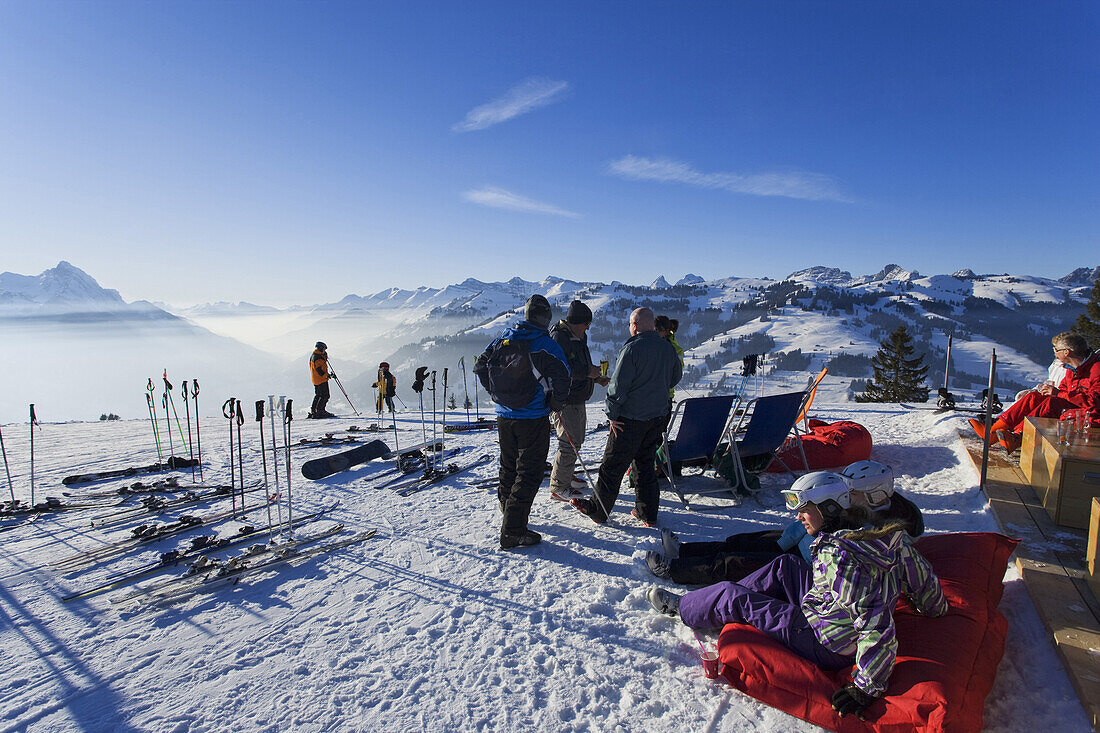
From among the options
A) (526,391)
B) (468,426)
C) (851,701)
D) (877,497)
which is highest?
(526,391)

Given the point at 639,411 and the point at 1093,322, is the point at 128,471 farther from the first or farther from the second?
the point at 1093,322

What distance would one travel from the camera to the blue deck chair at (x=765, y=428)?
568cm

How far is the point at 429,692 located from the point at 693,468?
4779 mm

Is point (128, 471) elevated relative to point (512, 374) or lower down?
lower down

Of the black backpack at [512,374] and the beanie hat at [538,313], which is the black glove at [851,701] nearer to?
the black backpack at [512,374]

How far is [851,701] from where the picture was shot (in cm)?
237

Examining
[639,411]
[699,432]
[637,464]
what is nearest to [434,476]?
[637,464]

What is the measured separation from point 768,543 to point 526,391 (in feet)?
7.22

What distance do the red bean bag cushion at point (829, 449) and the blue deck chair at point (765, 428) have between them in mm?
383

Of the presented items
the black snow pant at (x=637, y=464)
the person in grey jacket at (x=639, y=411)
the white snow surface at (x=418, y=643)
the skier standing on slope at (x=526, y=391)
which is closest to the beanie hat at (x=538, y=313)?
the skier standing on slope at (x=526, y=391)

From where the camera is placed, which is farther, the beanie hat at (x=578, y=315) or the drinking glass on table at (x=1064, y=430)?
the beanie hat at (x=578, y=315)

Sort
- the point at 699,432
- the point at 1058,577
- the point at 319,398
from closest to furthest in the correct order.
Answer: the point at 1058,577 → the point at 699,432 → the point at 319,398

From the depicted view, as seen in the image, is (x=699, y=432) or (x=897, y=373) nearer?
(x=699, y=432)

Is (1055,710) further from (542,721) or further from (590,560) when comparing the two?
(590,560)
